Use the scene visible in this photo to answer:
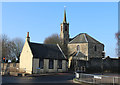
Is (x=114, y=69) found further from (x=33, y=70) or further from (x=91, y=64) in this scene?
(x=33, y=70)

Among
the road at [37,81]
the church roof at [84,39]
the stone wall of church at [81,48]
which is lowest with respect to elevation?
the road at [37,81]

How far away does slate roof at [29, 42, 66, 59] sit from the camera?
38000 mm

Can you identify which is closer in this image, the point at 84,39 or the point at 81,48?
the point at 81,48

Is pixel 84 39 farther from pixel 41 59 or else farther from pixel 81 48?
pixel 41 59

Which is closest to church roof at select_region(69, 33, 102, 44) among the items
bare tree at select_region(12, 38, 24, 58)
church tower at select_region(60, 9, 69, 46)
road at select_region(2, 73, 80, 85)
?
church tower at select_region(60, 9, 69, 46)

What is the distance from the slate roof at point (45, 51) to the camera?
3800cm

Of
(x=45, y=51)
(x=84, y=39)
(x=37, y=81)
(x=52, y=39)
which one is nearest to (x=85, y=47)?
(x=84, y=39)

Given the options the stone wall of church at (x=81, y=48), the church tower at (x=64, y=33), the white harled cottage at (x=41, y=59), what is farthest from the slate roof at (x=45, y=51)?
the church tower at (x=64, y=33)

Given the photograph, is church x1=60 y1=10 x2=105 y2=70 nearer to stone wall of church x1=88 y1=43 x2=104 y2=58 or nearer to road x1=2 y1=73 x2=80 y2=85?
stone wall of church x1=88 y1=43 x2=104 y2=58

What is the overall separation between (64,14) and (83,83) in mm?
62776

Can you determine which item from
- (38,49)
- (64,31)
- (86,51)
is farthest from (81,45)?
(38,49)

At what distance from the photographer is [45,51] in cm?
4016

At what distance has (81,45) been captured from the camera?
6794 centimetres

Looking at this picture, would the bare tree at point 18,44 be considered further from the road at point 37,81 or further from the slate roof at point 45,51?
the road at point 37,81
